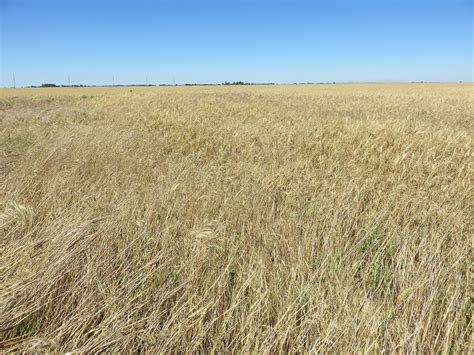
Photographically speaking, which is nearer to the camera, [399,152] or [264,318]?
[264,318]

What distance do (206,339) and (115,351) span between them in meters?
0.40

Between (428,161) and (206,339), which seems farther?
(428,161)

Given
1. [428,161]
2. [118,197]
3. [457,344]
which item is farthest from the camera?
[428,161]

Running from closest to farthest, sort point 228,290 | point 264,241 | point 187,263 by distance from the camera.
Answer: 1. point 228,290
2. point 187,263
3. point 264,241

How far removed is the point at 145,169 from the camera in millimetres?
4035

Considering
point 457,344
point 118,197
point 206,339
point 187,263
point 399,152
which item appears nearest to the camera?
point 457,344

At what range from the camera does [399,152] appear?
419 centimetres

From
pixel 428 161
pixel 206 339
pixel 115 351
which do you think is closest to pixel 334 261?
pixel 206 339

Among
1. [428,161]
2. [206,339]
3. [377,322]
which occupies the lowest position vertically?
[206,339]

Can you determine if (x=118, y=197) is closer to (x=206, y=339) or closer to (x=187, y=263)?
(x=187, y=263)

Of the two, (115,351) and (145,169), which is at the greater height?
(145,169)

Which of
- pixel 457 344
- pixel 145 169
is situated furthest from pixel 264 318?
pixel 145 169

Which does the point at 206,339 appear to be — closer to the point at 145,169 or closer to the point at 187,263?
the point at 187,263

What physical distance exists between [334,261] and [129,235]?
139cm
